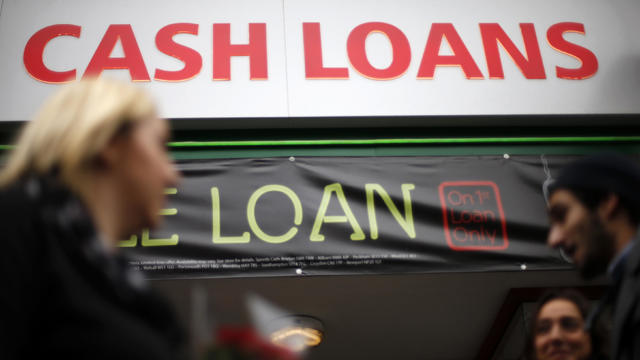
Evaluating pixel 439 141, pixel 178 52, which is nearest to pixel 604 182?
pixel 439 141

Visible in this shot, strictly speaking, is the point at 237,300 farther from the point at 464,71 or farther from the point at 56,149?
the point at 56,149

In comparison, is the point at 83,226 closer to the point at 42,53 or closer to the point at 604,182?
the point at 604,182

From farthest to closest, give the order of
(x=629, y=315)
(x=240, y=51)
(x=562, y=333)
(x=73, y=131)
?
1. (x=240, y=51)
2. (x=562, y=333)
3. (x=629, y=315)
4. (x=73, y=131)

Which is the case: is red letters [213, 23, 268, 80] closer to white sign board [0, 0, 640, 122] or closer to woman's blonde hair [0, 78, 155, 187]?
white sign board [0, 0, 640, 122]

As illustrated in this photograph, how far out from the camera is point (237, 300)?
3709mm

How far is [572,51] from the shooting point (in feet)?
12.3

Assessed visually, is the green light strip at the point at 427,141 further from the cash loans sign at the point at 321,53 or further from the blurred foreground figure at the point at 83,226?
the blurred foreground figure at the point at 83,226

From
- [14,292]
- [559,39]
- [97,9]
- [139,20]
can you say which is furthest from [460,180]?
[14,292]

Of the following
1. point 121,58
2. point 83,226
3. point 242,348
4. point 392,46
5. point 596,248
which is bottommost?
point 242,348

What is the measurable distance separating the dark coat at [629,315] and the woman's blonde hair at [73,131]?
1366 mm

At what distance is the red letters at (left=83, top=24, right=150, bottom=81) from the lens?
3.46 metres

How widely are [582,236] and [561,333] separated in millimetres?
974

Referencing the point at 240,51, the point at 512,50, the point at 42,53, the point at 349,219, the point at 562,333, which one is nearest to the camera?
the point at 562,333

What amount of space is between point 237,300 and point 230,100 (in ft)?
4.02
